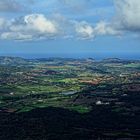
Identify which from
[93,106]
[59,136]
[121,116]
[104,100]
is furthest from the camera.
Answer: [104,100]

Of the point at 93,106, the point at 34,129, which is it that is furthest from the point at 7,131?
the point at 93,106

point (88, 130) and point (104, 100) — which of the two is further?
point (104, 100)

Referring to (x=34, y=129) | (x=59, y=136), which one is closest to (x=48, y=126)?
(x=34, y=129)

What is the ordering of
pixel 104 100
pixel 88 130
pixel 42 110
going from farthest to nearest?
pixel 104 100 < pixel 42 110 < pixel 88 130

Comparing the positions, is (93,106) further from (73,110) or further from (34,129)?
(34,129)

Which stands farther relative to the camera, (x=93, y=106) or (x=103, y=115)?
(x=93, y=106)

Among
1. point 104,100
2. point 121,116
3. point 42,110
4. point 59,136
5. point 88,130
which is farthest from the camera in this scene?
point 104,100

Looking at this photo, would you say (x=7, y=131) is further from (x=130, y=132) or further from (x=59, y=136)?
(x=130, y=132)

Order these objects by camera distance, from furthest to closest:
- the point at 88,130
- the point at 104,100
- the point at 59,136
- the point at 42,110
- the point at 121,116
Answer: the point at 104,100, the point at 42,110, the point at 121,116, the point at 88,130, the point at 59,136
